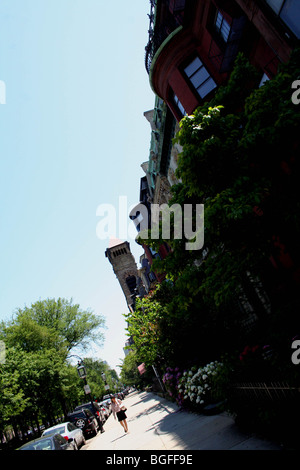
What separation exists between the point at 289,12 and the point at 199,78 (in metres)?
5.92

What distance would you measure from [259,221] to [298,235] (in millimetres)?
939

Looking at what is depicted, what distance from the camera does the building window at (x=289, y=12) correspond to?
8100 millimetres

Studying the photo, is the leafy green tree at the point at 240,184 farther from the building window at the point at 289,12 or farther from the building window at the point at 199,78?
the building window at the point at 199,78

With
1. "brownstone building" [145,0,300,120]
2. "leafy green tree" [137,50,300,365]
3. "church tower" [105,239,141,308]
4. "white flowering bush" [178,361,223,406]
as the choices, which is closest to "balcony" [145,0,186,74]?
"brownstone building" [145,0,300,120]

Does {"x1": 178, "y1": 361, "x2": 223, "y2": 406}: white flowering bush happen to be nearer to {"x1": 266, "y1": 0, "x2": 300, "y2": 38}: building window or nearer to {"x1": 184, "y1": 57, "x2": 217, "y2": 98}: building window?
{"x1": 266, "y1": 0, "x2": 300, "y2": 38}: building window

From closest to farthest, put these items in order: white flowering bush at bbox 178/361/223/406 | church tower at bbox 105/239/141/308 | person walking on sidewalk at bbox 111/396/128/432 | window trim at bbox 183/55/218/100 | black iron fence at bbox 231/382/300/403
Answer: black iron fence at bbox 231/382/300/403 < white flowering bush at bbox 178/361/223/406 < window trim at bbox 183/55/218/100 < person walking on sidewalk at bbox 111/396/128/432 < church tower at bbox 105/239/141/308

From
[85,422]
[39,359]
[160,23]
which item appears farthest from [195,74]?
[39,359]

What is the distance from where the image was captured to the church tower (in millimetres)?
75125

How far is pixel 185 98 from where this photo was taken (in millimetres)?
14328

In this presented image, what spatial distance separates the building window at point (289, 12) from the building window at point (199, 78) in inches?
182

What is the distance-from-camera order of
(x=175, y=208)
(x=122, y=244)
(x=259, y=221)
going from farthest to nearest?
(x=122, y=244) → (x=175, y=208) → (x=259, y=221)

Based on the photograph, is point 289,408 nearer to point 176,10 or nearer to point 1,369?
point 176,10

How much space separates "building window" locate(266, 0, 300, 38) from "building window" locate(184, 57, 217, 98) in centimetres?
462
